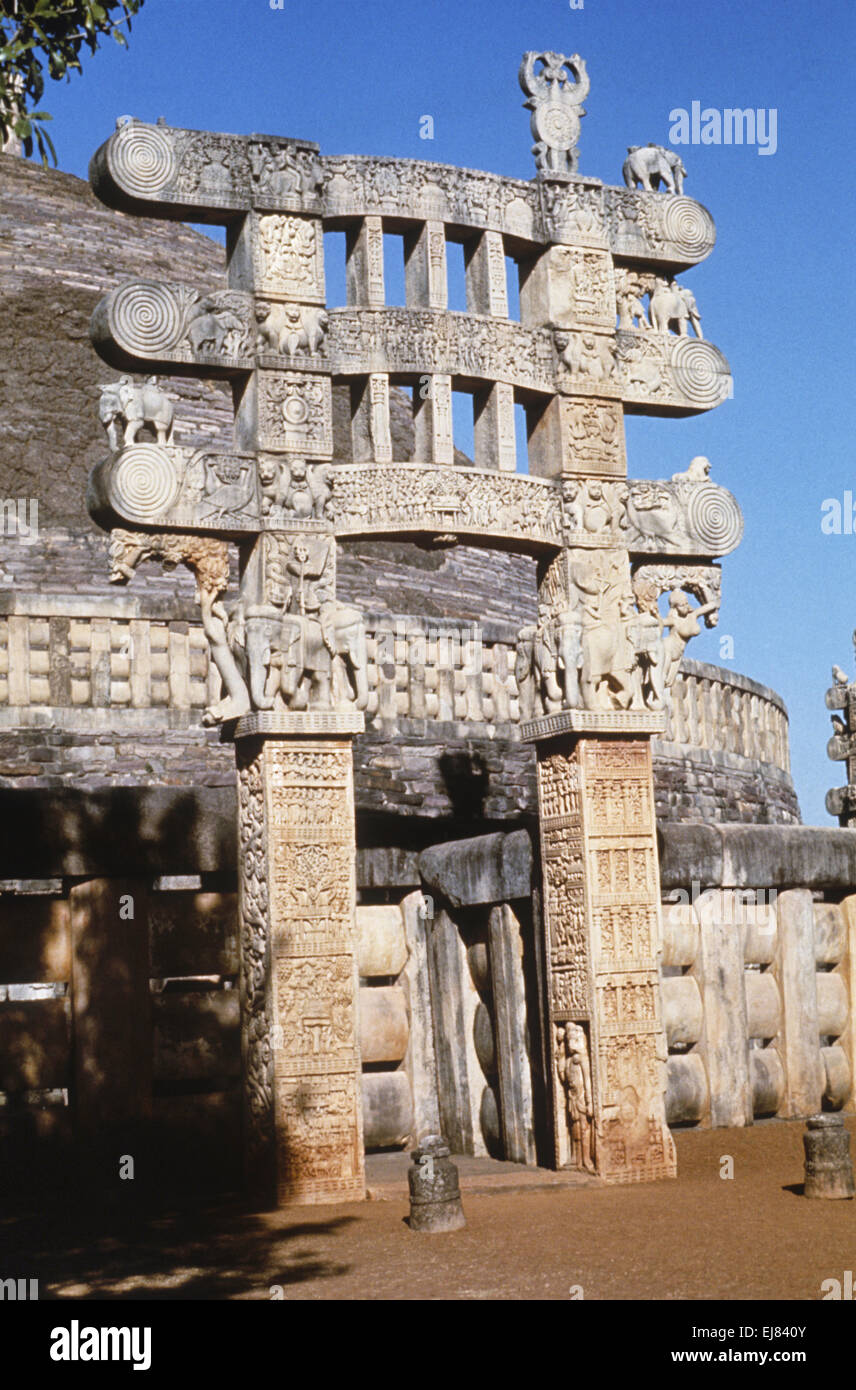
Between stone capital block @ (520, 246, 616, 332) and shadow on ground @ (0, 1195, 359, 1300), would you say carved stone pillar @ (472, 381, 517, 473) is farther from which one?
shadow on ground @ (0, 1195, 359, 1300)

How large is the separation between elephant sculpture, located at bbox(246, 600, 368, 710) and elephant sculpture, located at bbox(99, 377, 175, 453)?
3.42ft

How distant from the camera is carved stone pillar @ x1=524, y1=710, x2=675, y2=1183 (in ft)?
30.3

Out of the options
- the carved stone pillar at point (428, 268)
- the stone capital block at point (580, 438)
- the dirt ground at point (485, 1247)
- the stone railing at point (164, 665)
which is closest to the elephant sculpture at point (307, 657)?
the stone capital block at point (580, 438)

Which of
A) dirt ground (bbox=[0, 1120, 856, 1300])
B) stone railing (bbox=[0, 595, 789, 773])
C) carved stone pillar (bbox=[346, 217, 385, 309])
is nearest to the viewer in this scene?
dirt ground (bbox=[0, 1120, 856, 1300])

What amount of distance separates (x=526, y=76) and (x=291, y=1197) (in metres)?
6.12

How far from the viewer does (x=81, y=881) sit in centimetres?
950

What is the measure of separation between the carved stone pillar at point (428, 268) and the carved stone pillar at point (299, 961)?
2312mm

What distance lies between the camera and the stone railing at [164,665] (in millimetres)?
14609

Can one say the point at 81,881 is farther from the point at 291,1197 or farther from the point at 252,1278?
the point at 252,1278

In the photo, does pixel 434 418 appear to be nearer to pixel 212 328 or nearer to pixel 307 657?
pixel 212 328

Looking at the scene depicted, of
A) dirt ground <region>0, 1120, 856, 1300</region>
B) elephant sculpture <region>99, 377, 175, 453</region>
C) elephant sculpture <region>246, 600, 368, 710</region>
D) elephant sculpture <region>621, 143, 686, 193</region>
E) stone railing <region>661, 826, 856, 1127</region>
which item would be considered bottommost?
dirt ground <region>0, 1120, 856, 1300</region>

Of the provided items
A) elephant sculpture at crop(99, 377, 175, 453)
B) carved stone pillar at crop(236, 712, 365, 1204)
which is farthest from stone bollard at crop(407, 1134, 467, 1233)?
elephant sculpture at crop(99, 377, 175, 453)

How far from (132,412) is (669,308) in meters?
3.31

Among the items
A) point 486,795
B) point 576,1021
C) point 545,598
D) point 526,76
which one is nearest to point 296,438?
point 545,598
